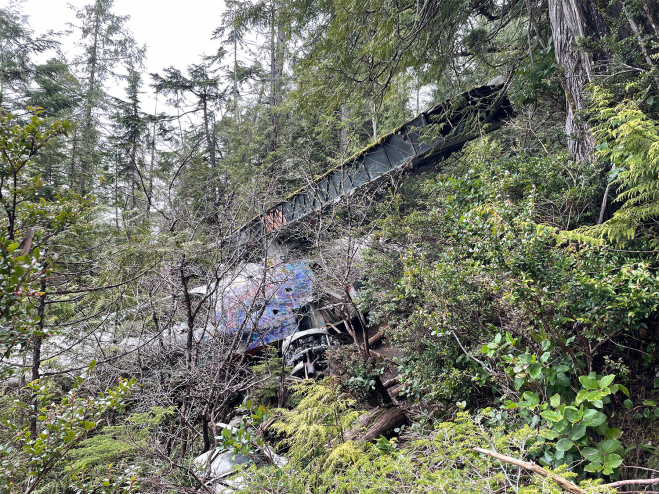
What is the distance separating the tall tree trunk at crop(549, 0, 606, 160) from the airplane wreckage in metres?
1.75

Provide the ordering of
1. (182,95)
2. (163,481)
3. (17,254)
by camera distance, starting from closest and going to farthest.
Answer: (17,254), (163,481), (182,95)

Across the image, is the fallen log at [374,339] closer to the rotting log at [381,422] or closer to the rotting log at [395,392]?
the rotting log at [395,392]

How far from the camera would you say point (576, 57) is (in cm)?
439

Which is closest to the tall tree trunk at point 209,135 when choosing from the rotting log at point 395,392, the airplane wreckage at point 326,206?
the airplane wreckage at point 326,206

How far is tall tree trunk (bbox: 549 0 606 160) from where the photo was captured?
4.26 meters

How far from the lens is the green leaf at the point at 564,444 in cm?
207

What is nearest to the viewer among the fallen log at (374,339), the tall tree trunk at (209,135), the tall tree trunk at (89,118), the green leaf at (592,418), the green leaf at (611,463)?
the green leaf at (611,463)

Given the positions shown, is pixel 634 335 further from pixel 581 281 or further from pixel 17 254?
pixel 17 254

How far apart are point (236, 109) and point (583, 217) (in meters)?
17.8

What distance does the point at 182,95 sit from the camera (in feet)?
68.0

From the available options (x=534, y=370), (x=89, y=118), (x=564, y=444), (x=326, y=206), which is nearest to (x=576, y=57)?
(x=534, y=370)

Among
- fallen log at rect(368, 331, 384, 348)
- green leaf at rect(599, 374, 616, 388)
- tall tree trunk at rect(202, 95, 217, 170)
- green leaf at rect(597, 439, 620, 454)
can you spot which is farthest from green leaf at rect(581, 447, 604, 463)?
tall tree trunk at rect(202, 95, 217, 170)

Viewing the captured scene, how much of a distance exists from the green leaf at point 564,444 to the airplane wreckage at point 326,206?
4.37m

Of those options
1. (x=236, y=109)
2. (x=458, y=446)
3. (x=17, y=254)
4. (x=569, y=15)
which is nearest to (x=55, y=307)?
(x=17, y=254)
